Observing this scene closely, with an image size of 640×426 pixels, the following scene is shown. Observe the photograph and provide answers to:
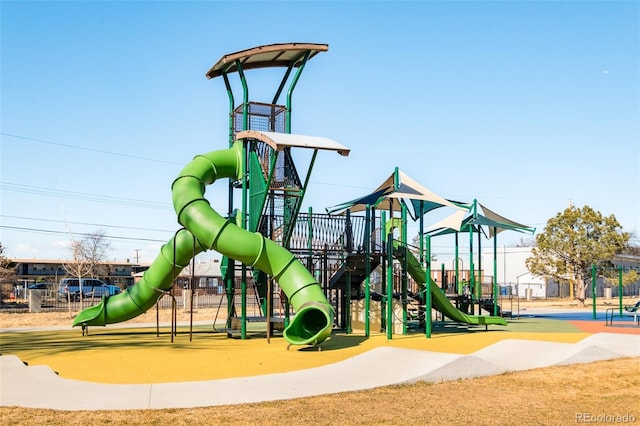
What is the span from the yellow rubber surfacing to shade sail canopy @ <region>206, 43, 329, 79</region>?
818 centimetres

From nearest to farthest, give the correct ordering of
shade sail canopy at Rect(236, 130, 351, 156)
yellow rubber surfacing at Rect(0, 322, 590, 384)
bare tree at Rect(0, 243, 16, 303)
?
1. yellow rubber surfacing at Rect(0, 322, 590, 384)
2. shade sail canopy at Rect(236, 130, 351, 156)
3. bare tree at Rect(0, 243, 16, 303)

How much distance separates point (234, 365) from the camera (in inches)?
523

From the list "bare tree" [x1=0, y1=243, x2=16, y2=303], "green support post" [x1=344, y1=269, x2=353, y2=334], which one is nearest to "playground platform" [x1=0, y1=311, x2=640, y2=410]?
"green support post" [x1=344, y1=269, x2=353, y2=334]

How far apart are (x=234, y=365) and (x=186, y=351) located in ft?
9.80

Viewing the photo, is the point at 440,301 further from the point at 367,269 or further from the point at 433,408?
the point at 433,408

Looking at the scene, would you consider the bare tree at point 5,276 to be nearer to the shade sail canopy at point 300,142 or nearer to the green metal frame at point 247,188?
the green metal frame at point 247,188

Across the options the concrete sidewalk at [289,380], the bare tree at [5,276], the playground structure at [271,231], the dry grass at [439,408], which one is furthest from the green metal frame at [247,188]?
the bare tree at [5,276]

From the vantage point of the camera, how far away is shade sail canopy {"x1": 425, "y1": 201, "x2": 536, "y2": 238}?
998 inches

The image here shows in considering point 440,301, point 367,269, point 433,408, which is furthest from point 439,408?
point 440,301

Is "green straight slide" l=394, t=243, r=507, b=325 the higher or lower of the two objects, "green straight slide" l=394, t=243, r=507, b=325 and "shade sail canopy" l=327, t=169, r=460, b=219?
the lower

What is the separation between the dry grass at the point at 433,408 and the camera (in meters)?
8.52

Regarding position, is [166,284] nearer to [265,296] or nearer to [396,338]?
[265,296]

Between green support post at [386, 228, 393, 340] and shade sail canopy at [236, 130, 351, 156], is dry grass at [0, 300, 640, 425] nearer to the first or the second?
green support post at [386, 228, 393, 340]

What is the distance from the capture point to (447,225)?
27219 mm
